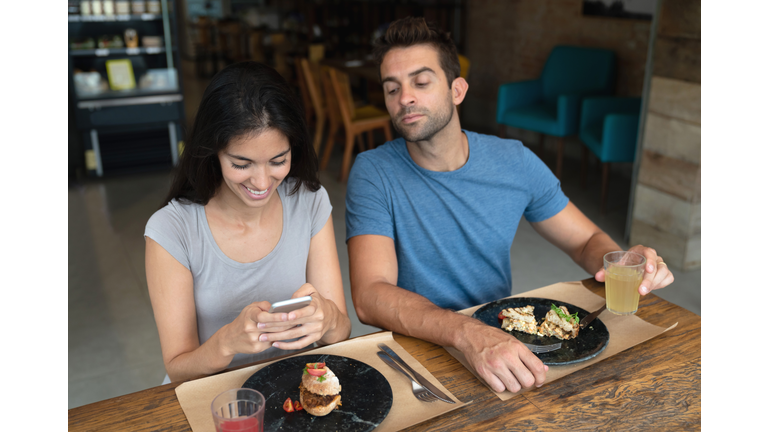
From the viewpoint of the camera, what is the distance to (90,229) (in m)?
4.04

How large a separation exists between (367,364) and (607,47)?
483 centimetres

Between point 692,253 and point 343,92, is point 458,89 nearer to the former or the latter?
point 692,253

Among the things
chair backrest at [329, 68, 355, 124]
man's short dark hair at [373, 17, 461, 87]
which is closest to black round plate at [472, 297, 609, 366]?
man's short dark hair at [373, 17, 461, 87]

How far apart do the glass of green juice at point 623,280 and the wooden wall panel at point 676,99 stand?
7.05ft

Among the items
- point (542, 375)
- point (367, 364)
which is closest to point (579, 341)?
point (542, 375)

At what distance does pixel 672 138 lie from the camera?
3195mm

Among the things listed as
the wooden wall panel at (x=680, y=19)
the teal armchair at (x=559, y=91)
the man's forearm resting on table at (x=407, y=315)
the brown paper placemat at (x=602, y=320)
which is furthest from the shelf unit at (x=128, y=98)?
the brown paper placemat at (x=602, y=320)

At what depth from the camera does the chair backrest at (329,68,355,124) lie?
15.7 ft

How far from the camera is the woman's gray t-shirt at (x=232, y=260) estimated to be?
130cm

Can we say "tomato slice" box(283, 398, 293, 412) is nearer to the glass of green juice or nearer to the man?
the man

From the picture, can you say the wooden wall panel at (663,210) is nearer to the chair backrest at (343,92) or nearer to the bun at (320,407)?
the chair backrest at (343,92)

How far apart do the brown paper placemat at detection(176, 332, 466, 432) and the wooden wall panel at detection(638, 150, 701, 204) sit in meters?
2.56

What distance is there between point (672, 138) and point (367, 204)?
2330mm
